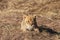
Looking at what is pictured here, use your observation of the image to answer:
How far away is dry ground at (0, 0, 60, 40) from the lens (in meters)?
8.62

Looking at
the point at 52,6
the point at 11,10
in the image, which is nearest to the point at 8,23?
the point at 11,10

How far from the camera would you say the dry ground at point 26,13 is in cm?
862

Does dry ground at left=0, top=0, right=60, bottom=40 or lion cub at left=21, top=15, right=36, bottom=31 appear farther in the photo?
lion cub at left=21, top=15, right=36, bottom=31

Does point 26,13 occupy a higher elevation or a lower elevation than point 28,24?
lower

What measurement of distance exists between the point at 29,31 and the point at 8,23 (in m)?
1.28

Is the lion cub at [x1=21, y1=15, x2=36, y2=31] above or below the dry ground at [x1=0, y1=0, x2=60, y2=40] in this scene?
above

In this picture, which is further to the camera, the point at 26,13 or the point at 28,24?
the point at 26,13

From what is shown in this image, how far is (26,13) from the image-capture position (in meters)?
11.3

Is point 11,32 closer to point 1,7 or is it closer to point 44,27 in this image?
point 44,27

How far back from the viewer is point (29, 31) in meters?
8.69

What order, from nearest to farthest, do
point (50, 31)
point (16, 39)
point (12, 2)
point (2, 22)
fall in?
point (16, 39)
point (50, 31)
point (2, 22)
point (12, 2)

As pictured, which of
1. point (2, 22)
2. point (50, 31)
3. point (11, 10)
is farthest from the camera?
point (11, 10)

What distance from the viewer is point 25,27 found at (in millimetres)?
8875

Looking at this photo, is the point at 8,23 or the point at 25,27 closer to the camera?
the point at 25,27
